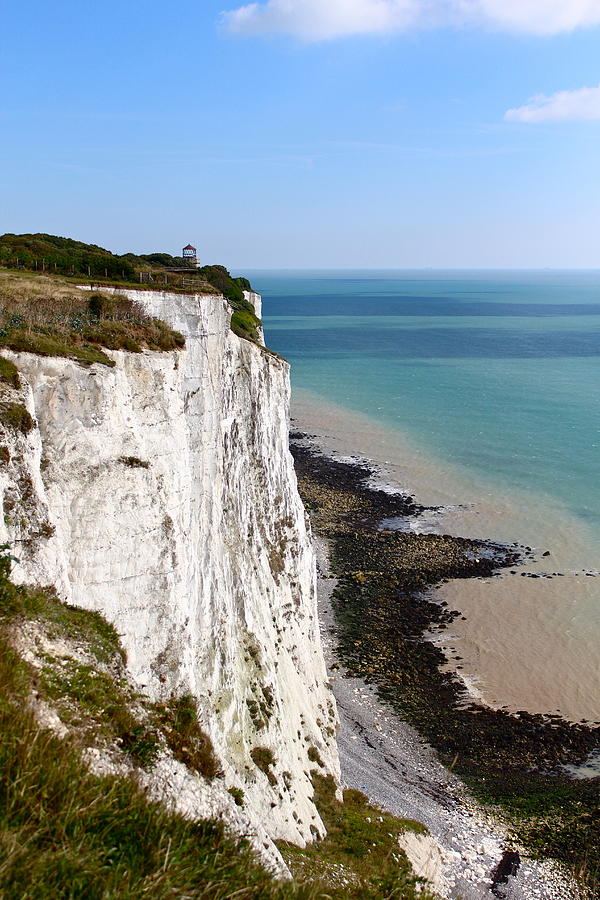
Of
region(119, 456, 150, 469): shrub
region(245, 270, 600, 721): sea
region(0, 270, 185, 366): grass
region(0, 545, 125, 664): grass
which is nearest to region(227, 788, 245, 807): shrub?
region(0, 545, 125, 664): grass

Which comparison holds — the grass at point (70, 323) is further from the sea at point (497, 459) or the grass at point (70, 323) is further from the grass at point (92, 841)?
the sea at point (497, 459)

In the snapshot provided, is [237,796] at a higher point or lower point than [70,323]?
lower

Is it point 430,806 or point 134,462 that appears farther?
point 430,806

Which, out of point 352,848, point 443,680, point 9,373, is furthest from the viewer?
point 443,680

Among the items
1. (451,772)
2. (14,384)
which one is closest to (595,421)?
(451,772)

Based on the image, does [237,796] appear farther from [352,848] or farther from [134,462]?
[352,848]

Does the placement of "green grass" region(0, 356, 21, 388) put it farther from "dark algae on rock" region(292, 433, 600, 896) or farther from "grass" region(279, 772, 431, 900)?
"dark algae on rock" region(292, 433, 600, 896)

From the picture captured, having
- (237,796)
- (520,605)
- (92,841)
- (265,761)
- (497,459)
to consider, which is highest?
(92,841)

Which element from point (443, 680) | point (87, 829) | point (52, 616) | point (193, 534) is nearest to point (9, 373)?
point (52, 616)
